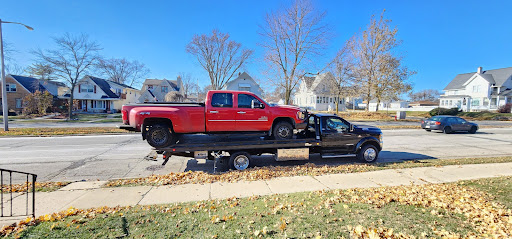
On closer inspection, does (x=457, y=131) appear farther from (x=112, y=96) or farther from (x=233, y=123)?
(x=112, y=96)

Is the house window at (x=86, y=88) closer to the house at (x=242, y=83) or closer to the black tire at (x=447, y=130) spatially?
the house at (x=242, y=83)

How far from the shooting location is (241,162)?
7.29m

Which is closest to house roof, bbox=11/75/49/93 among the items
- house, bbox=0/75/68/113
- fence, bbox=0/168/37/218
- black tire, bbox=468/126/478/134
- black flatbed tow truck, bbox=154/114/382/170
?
house, bbox=0/75/68/113

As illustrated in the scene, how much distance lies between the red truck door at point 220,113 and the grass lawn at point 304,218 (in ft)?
9.31

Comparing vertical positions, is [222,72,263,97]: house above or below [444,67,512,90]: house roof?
below

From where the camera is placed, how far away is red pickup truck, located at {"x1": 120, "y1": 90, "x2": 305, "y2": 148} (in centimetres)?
650

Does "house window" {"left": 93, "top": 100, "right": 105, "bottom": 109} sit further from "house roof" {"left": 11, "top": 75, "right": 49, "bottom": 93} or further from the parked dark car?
the parked dark car

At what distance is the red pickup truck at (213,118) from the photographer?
6.50 metres

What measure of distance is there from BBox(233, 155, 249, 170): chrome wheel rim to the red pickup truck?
913mm

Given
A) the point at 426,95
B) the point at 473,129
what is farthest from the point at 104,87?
the point at 426,95

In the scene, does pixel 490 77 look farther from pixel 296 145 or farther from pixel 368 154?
pixel 296 145

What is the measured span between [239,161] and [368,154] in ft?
16.0

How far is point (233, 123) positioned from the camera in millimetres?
7047

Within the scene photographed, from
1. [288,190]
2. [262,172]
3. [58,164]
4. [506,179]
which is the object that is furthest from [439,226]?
[58,164]
